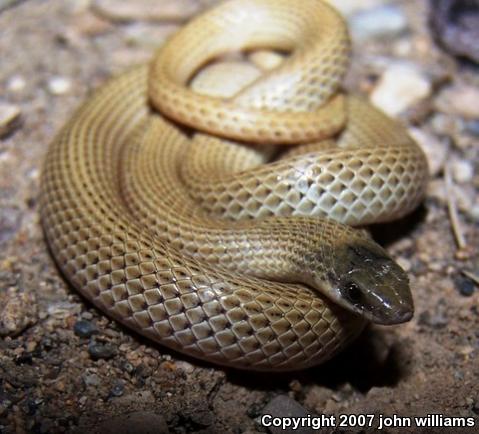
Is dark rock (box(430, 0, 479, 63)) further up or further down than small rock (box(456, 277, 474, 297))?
further up

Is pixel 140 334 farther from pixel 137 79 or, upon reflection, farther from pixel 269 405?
pixel 137 79

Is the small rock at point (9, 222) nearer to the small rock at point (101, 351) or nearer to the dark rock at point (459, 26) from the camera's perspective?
the small rock at point (101, 351)

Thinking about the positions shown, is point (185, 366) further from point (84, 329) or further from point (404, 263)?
point (404, 263)

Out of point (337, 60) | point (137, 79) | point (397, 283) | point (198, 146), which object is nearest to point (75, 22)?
point (137, 79)

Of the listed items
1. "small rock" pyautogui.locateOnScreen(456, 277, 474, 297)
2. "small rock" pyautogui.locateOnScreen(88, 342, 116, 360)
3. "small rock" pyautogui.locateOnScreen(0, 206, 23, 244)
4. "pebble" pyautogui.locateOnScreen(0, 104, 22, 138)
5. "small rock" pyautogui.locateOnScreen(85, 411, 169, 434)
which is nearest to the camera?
"small rock" pyautogui.locateOnScreen(85, 411, 169, 434)

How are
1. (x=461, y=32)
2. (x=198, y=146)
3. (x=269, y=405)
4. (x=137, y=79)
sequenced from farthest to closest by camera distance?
(x=461, y=32) < (x=137, y=79) < (x=198, y=146) < (x=269, y=405)

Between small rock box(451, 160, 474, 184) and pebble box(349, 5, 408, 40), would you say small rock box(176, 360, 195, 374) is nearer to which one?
small rock box(451, 160, 474, 184)

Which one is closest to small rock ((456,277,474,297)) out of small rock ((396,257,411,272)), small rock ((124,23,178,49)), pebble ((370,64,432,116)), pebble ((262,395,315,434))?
small rock ((396,257,411,272))
